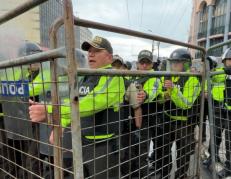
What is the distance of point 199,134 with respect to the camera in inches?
120

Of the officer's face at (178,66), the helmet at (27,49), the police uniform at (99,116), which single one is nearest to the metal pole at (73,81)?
the police uniform at (99,116)

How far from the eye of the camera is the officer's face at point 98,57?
261cm

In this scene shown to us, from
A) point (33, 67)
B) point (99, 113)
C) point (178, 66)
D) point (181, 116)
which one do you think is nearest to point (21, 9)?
point (33, 67)

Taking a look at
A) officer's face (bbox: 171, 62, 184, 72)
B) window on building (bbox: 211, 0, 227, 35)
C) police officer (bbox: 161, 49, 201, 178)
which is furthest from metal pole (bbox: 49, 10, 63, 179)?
window on building (bbox: 211, 0, 227, 35)

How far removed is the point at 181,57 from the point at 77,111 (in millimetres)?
2475

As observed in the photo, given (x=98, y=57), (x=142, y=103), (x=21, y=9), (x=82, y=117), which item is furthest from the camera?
(x=98, y=57)

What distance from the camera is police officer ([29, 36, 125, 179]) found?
75.3 inches

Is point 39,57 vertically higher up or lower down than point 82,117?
higher up

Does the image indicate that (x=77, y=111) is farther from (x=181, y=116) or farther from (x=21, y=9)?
(x=181, y=116)

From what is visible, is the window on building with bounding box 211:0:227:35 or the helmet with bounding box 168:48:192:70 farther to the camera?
the window on building with bounding box 211:0:227:35

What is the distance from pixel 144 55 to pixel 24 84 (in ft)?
7.99

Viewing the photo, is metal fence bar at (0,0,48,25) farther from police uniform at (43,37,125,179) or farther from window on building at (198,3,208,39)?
window on building at (198,3,208,39)

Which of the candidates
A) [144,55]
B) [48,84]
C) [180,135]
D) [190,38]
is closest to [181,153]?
[180,135]

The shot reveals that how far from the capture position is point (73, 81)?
1496mm
